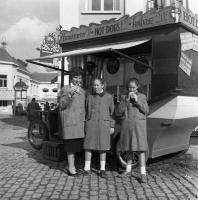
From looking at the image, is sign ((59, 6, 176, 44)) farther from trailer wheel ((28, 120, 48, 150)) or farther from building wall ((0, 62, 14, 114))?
building wall ((0, 62, 14, 114))

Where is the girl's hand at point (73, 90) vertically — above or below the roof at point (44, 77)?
below

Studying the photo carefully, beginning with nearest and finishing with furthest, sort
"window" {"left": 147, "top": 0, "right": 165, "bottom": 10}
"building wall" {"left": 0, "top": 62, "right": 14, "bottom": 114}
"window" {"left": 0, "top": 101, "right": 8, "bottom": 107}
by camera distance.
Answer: "window" {"left": 147, "top": 0, "right": 165, "bottom": 10}
"building wall" {"left": 0, "top": 62, "right": 14, "bottom": 114}
"window" {"left": 0, "top": 101, "right": 8, "bottom": 107}

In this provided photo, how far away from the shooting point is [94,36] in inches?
275

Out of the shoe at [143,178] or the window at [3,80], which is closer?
the shoe at [143,178]

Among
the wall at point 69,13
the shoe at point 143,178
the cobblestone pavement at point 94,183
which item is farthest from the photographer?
the wall at point 69,13

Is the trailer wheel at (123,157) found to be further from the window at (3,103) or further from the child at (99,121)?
the window at (3,103)

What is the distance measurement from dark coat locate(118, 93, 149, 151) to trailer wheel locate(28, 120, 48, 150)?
2436mm

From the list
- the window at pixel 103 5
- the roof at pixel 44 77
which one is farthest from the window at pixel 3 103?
the window at pixel 103 5

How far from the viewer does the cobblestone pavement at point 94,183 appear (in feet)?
15.6

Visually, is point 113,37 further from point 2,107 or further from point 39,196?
point 2,107

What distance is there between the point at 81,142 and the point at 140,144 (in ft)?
3.36

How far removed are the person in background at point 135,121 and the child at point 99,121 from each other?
9.9 inches

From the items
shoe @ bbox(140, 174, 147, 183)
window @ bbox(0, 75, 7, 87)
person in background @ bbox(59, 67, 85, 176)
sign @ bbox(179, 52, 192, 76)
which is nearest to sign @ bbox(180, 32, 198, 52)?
sign @ bbox(179, 52, 192, 76)

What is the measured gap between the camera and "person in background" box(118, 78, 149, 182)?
5367 mm
